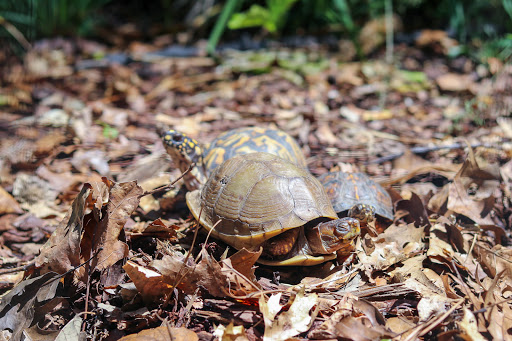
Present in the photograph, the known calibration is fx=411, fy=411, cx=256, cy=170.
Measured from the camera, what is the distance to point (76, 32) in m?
6.94

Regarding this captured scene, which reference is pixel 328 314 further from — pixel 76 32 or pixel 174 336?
pixel 76 32

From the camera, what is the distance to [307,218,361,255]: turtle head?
6.51 ft

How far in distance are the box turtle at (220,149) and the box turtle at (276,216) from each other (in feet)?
2.13

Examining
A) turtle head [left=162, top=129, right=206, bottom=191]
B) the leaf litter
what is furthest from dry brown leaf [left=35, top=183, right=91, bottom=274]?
turtle head [left=162, top=129, right=206, bottom=191]

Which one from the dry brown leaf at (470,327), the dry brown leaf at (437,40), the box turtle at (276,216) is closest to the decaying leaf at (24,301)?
the box turtle at (276,216)

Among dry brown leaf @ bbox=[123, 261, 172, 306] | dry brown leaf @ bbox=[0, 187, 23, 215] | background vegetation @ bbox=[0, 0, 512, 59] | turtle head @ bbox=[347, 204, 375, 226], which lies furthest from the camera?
background vegetation @ bbox=[0, 0, 512, 59]

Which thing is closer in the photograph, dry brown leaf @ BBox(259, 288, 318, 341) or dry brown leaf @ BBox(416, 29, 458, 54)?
dry brown leaf @ BBox(259, 288, 318, 341)

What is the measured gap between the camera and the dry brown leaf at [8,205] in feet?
9.20

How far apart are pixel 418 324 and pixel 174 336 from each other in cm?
101

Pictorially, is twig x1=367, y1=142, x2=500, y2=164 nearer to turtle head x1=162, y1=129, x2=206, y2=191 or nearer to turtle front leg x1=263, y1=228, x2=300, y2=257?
turtle head x1=162, y1=129, x2=206, y2=191

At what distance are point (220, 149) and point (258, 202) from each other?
1.01 metres

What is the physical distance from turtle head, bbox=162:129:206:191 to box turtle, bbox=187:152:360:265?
2.17ft

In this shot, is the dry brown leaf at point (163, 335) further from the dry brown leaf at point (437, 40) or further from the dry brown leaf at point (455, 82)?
the dry brown leaf at point (437, 40)

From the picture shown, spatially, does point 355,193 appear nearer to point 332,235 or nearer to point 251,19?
point 332,235
